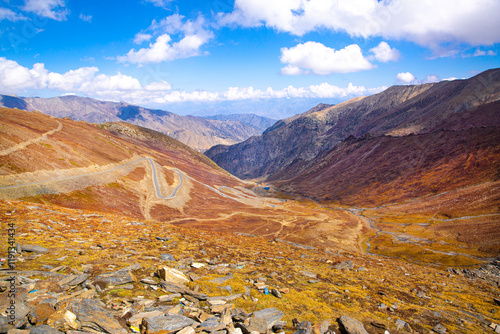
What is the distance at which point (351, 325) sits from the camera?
A: 46.9 feet

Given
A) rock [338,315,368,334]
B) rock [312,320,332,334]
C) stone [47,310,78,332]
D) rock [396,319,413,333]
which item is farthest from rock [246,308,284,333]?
rock [396,319,413,333]

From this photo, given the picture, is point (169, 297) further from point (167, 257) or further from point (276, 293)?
point (167, 257)

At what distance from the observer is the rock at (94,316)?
1017 centimetres

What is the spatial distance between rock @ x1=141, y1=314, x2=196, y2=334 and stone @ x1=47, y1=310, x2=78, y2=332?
2785mm

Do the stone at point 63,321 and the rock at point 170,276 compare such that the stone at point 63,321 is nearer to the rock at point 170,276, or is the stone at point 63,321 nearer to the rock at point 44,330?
the rock at point 44,330

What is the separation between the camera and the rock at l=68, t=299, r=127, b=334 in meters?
10.2

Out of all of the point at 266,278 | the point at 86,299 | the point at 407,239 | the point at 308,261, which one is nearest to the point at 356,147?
the point at 407,239

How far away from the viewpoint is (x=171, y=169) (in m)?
124

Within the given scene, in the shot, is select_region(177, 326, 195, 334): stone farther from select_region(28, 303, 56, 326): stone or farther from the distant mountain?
the distant mountain

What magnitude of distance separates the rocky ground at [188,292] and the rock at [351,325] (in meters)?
0.07

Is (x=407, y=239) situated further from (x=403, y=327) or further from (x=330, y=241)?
(x=403, y=327)

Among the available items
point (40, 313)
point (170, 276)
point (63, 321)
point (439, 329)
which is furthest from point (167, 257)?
point (439, 329)

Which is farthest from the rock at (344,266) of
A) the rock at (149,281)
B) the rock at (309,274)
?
the rock at (149,281)

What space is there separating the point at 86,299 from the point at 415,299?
84.4 ft
